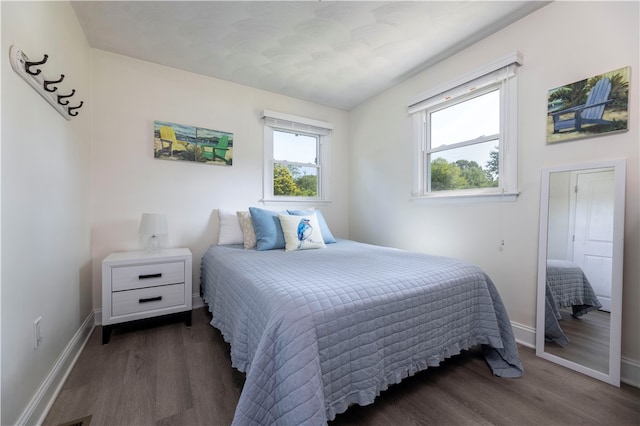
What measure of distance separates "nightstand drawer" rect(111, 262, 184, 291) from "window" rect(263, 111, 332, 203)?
1.25m

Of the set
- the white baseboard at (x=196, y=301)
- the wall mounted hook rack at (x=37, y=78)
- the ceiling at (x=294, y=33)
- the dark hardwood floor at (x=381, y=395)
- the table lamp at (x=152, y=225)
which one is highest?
the ceiling at (x=294, y=33)

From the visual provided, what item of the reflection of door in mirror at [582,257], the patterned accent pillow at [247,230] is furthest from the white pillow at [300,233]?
the reflection of door in mirror at [582,257]

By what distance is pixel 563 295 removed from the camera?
179cm

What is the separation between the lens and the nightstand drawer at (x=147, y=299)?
199cm

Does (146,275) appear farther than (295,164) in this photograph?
No

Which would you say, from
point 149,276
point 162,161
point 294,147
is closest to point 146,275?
point 149,276

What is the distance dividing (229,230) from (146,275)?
0.83 metres

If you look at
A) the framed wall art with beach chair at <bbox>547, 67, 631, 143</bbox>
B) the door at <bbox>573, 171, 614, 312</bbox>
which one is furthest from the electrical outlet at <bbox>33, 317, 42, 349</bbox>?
the framed wall art with beach chair at <bbox>547, 67, 631, 143</bbox>

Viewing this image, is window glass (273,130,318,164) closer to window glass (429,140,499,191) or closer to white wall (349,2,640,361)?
white wall (349,2,640,361)

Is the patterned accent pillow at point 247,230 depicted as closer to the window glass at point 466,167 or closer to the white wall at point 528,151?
the white wall at point 528,151

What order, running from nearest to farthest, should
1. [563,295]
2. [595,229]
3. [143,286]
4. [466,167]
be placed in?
[595,229] → [563,295] → [143,286] → [466,167]

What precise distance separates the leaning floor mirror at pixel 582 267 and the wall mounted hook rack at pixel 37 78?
118 inches

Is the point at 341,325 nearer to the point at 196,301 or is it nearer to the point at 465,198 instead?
the point at 465,198

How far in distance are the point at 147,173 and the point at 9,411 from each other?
1929mm
